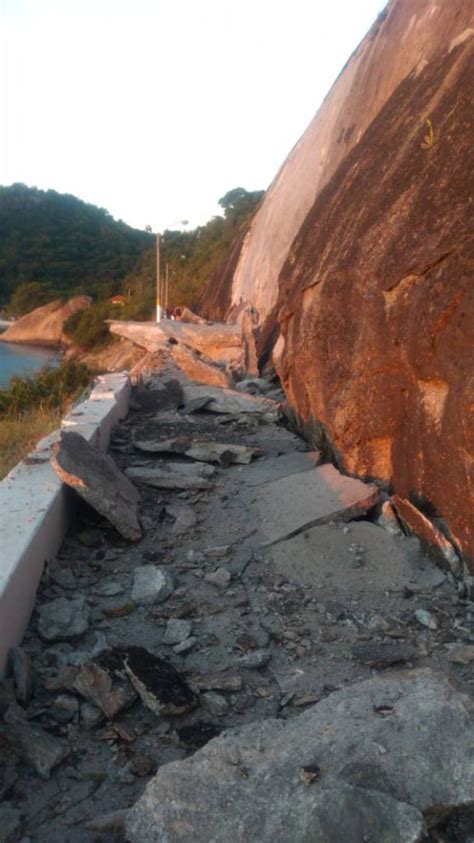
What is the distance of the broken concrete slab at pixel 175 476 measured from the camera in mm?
6426

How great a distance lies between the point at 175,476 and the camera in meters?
6.57

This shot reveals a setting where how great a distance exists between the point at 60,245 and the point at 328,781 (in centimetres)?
7729

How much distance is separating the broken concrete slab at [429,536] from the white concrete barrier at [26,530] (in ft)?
6.98

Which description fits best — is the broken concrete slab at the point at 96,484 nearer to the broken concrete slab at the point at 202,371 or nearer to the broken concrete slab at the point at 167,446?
the broken concrete slab at the point at 167,446

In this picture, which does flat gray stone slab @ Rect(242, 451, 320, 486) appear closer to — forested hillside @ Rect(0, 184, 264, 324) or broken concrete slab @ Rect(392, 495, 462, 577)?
broken concrete slab @ Rect(392, 495, 462, 577)

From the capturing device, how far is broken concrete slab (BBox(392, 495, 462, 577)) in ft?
14.9

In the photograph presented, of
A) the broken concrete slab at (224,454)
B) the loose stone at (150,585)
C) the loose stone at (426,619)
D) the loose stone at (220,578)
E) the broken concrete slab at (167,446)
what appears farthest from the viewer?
the broken concrete slab at (167,446)

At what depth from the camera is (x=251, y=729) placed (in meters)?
3.07

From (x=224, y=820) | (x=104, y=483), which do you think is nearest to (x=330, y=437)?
(x=104, y=483)

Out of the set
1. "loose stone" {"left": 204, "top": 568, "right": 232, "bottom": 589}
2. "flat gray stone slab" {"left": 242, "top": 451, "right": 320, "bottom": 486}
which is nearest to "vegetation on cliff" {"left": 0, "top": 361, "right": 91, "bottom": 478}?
"flat gray stone slab" {"left": 242, "top": 451, "right": 320, "bottom": 486}

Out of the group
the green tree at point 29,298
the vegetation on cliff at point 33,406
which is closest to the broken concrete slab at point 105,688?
the vegetation on cliff at point 33,406

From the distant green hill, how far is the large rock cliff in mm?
59755

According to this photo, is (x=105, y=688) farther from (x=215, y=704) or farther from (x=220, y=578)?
(x=220, y=578)

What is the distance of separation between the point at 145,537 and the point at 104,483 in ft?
1.51
